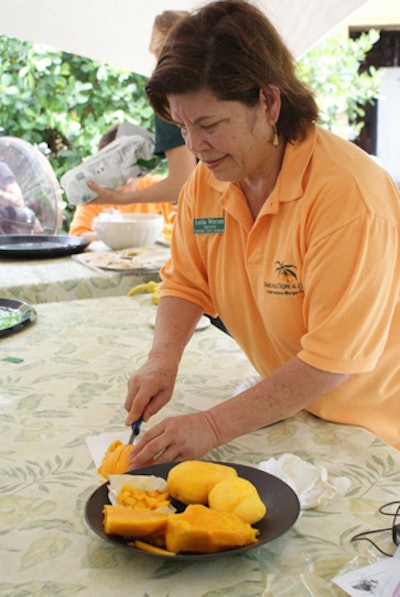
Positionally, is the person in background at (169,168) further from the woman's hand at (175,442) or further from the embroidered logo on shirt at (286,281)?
the woman's hand at (175,442)

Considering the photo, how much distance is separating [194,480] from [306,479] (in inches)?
7.1

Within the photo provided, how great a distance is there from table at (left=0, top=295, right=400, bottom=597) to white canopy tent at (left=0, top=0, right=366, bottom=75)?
169cm

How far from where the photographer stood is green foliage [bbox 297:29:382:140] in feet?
17.5

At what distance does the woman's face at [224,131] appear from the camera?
4.03 ft

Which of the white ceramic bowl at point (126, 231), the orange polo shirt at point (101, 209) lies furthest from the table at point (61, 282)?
the orange polo shirt at point (101, 209)

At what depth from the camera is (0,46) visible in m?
5.00

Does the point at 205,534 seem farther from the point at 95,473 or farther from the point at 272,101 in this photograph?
the point at 272,101

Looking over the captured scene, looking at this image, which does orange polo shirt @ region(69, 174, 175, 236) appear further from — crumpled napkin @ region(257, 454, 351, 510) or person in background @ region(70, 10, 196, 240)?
crumpled napkin @ region(257, 454, 351, 510)

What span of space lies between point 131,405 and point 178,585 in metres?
0.54

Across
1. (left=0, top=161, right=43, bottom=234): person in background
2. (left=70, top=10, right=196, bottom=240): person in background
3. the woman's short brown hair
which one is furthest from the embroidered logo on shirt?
(left=0, top=161, right=43, bottom=234): person in background

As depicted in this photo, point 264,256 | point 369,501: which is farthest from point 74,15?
point 369,501

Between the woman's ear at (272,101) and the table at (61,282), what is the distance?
143 cm

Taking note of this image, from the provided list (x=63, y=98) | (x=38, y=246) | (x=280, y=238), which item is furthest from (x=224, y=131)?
(x=63, y=98)

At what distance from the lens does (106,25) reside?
348 cm
